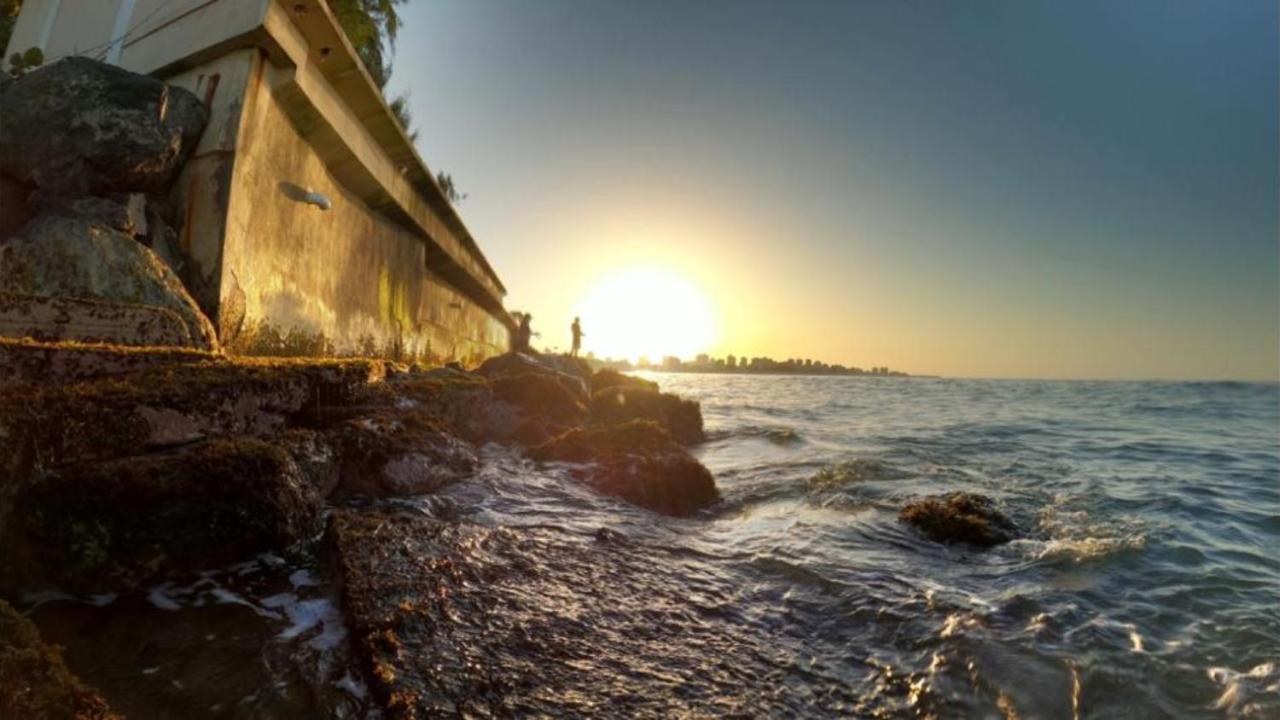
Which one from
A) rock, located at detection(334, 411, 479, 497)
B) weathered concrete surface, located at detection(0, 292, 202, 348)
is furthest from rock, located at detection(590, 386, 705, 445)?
weathered concrete surface, located at detection(0, 292, 202, 348)

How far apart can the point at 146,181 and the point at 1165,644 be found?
27.9 ft

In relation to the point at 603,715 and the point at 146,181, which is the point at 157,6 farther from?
the point at 603,715

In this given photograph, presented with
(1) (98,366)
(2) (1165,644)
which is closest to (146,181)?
(1) (98,366)

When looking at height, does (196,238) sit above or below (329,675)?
above

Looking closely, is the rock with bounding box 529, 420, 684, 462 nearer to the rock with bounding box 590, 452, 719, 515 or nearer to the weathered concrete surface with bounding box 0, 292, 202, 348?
the rock with bounding box 590, 452, 719, 515

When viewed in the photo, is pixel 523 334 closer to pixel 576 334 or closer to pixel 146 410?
pixel 576 334

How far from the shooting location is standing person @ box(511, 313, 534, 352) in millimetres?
32438

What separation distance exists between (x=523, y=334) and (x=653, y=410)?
73.0ft

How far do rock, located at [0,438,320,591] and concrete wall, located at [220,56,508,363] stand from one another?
330 cm

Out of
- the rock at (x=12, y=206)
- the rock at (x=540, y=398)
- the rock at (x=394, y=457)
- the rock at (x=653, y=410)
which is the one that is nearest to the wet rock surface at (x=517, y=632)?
the rock at (x=394, y=457)

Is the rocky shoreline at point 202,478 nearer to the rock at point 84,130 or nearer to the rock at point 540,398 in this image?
the rock at point 84,130

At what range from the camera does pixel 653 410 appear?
12.1m

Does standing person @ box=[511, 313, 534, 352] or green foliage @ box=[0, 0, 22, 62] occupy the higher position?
green foliage @ box=[0, 0, 22, 62]

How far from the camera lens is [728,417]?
58.9 feet
